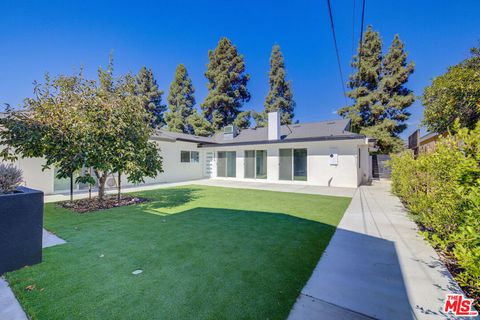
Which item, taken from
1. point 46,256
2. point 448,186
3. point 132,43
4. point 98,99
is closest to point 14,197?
point 46,256

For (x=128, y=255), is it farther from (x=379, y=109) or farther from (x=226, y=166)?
(x=379, y=109)

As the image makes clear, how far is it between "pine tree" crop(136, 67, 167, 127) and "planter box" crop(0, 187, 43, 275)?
26.1 meters

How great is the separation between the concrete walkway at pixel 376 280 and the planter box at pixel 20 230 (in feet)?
11.9

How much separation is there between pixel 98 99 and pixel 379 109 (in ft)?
67.3

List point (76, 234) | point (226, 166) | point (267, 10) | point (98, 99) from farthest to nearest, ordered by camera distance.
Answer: point (226, 166)
point (267, 10)
point (98, 99)
point (76, 234)

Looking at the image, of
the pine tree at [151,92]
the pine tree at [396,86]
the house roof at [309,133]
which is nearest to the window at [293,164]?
the house roof at [309,133]

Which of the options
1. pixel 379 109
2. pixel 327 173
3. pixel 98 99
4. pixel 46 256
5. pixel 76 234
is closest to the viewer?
pixel 46 256

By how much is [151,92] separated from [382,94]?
26.1 m

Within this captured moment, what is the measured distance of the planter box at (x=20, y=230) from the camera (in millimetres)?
2766

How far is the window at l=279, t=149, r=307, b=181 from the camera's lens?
12797mm

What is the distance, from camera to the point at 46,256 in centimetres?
326

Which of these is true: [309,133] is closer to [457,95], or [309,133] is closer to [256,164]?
[256,164]

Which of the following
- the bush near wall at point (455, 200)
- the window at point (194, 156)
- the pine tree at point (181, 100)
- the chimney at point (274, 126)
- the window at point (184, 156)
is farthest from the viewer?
the pine tree at point (181, 100)

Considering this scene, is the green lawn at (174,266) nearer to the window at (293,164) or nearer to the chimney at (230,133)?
the window at (293,164)
